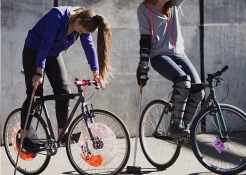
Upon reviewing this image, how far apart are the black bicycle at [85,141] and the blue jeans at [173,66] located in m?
0.68

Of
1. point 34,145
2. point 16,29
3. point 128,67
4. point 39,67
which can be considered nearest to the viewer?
point 39,67

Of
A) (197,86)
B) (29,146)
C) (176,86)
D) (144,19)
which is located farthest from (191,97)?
(29,146)

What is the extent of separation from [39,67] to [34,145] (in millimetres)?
870

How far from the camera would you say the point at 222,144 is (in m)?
5.95

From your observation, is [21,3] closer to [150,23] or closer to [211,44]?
[150,23]

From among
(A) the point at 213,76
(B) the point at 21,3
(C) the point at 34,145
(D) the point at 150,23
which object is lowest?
(C) the point at 34,145

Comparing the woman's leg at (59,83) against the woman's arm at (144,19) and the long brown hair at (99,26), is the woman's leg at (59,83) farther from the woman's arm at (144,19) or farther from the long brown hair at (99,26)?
the woman's arm at (144,19)

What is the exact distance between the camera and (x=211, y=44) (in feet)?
27.0

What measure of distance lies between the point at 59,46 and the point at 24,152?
112 cm

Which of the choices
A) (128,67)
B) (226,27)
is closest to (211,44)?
(226,27)

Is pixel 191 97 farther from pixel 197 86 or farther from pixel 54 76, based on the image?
pixel 54 76

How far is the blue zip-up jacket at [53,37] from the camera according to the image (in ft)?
18.9

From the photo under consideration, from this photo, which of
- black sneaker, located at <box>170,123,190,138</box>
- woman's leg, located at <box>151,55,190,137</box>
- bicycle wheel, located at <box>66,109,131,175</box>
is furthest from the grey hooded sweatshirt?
bicycle wheel, located at <box>66,109,131,175</box>

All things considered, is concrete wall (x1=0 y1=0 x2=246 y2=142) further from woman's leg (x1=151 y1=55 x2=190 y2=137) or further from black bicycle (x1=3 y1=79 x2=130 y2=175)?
woman's leg (x1=151 y1=55 x2=190 y2=137)
